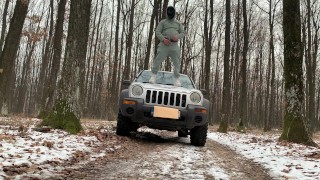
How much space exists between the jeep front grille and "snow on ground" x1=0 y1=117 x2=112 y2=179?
1.40 meters

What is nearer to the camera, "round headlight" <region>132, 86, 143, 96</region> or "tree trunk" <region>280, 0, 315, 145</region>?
"round headlight" <region>132, 86, 143, 96</region>

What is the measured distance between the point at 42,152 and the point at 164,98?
2933 mm

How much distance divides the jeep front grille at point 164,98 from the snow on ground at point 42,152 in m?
1.40

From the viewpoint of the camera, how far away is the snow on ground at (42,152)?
347 cm

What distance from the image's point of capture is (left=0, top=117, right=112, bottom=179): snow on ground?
11.4 feet

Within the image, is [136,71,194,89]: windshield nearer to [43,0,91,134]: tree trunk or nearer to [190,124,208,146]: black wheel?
[190,124,208,146]: black wheel

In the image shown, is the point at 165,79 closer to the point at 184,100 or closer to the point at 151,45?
the point at 184,100

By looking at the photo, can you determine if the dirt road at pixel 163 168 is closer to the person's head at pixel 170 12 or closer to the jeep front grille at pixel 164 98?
the jeep front grille at pixel 164 98

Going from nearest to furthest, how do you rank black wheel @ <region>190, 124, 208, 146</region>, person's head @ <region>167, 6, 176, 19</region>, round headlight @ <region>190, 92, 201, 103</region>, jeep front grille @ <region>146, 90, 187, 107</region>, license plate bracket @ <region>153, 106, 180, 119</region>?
1. license plate bracket @ <region>153, 106, 180, 119</region>
2. jeep front grille @ <region>146, 90, 187, 107</region>
3. round headlight @ <region>190, 92, 201, 103</region>
4. black wheel @ <region>190, 124, 208, 146</region>
5. person's head @ <region>167, 6, 176, 19</region>

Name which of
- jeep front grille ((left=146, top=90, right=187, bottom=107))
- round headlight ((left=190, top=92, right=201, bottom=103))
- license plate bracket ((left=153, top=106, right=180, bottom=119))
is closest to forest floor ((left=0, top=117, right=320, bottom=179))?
license plate bracket ((left=153, top=106, right=180, bottom=119))

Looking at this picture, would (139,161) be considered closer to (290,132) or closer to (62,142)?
(62,142)

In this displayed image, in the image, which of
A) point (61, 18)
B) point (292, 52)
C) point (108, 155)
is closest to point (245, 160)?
point (108, 155)

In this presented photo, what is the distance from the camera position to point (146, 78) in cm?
790

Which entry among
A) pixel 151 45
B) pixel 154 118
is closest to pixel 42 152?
pixel 154 118
